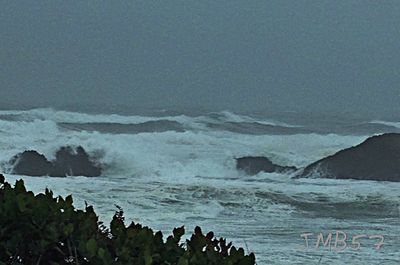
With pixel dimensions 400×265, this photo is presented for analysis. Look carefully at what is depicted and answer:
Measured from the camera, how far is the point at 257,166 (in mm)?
20641

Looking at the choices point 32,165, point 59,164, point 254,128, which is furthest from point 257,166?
point 254,128

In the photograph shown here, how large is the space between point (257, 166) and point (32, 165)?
5.84 meters

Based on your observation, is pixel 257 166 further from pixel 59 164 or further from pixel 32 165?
pixel 32 165

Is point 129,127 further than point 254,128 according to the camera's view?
No

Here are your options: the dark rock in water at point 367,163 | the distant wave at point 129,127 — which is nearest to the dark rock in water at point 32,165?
the dark rock in water at point 367,163

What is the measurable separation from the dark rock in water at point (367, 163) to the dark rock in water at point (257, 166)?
1269 mm

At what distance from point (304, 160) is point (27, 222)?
22759 mm

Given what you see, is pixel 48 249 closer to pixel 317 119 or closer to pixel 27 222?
pixel 27 222

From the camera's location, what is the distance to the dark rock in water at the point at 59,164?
18.1 meters

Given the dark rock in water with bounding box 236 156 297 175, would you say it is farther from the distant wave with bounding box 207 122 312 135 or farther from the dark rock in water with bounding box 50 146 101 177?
the distant wave with bounding box 207 122 312 135

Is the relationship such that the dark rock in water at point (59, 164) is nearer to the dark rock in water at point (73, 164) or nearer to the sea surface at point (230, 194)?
the dark rock in water at point (73, 164)

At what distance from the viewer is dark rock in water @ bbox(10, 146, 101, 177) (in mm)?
18125

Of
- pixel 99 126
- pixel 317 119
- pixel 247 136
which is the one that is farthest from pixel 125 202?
pixel 317 119

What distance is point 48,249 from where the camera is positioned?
2.66 meters
